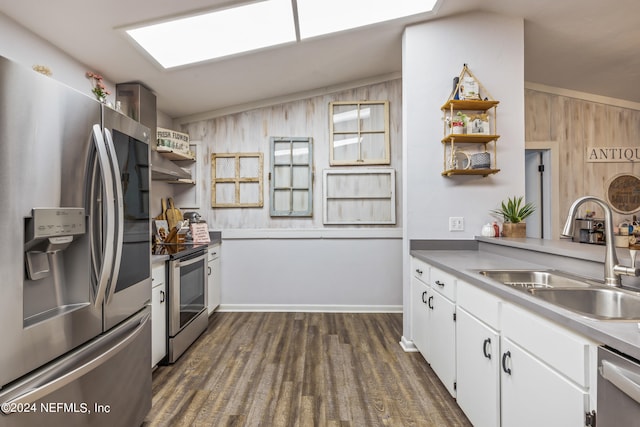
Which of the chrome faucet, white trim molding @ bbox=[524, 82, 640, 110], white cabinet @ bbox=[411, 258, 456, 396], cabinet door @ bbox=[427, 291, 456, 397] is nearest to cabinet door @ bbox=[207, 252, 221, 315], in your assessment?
white cabinet @ bbox=[411, 258, 456, 396]

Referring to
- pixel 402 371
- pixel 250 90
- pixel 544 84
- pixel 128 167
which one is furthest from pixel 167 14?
pixel 544 84

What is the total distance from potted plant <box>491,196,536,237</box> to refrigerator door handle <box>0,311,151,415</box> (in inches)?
102

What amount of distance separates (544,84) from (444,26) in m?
1.91

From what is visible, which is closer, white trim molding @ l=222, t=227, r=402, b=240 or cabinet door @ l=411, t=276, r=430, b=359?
cabinet door @ l=411, t=276, r=430, b=359

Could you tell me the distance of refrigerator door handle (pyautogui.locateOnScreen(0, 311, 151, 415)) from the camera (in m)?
0.95

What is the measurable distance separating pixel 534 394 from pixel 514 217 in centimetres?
166

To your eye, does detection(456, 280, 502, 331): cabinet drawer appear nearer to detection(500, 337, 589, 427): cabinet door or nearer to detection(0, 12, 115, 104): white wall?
detection(500, 337, 589, 427): cabinet door

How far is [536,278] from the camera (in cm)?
171

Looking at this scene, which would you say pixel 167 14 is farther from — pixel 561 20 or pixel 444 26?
pixel 561 20

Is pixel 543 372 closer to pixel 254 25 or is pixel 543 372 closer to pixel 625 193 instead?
pixel 254 25

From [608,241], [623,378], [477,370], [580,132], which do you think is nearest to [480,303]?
[477,370]

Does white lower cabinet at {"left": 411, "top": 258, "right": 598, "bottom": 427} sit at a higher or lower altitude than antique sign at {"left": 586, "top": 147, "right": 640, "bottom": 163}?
lower

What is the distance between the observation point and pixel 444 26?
265cm

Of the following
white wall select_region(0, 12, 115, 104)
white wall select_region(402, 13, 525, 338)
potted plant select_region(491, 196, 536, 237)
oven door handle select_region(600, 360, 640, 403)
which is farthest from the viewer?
white wall select_region(402, 13, 525, 338)
